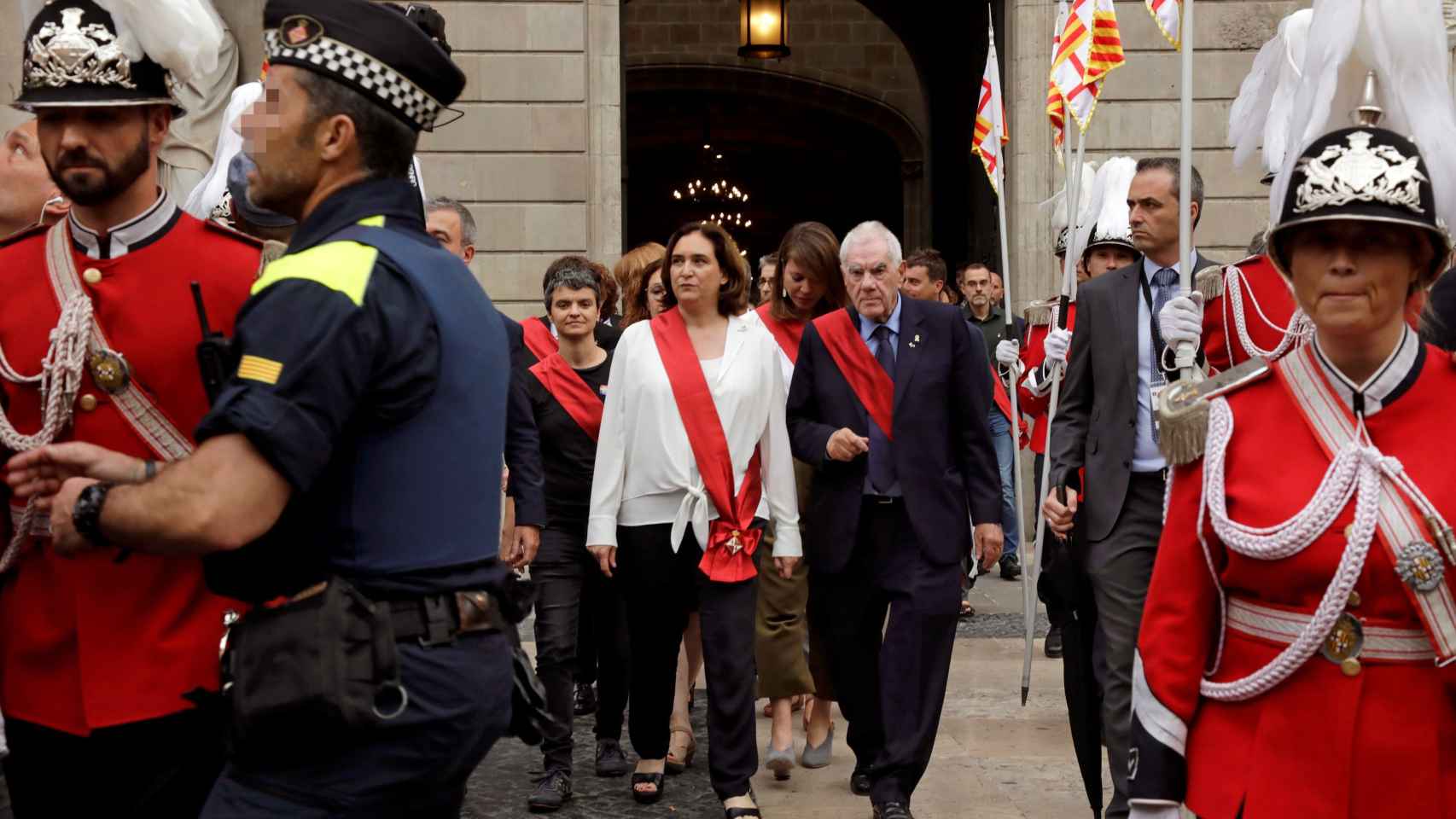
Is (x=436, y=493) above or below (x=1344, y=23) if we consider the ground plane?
below

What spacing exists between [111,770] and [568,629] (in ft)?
11.3

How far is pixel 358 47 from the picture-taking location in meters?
2.73

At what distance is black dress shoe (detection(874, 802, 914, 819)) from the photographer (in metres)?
5.97

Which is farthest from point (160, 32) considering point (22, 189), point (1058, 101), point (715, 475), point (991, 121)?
point (991, 121)

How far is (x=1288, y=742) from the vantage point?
2.87 m

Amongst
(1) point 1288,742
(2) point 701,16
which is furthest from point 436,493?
(2) point 701,16

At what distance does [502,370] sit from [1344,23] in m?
2.29

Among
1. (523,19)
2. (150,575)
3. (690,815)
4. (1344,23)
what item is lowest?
(690,815)

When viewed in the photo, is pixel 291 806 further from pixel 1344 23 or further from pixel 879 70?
pixel 879 70

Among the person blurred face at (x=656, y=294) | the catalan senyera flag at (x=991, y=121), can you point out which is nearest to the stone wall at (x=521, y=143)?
the catalan senyera flag at (x=991, y=121)

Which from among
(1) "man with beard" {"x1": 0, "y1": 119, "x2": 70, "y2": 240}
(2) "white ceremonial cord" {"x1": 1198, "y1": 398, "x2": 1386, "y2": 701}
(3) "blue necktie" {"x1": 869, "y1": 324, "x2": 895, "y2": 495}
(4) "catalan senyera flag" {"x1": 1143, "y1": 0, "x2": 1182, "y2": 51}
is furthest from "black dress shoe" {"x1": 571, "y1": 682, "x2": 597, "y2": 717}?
(2) "white ceremonial cord" {"x1": 1198, "y1": 398, "x2": 1386, "y2": 701}

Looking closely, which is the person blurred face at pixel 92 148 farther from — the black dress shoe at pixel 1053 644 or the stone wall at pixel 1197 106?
the stone wall at pixel 1197 106

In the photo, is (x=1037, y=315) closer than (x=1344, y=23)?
No

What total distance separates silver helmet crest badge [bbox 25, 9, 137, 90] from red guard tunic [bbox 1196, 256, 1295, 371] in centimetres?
307
